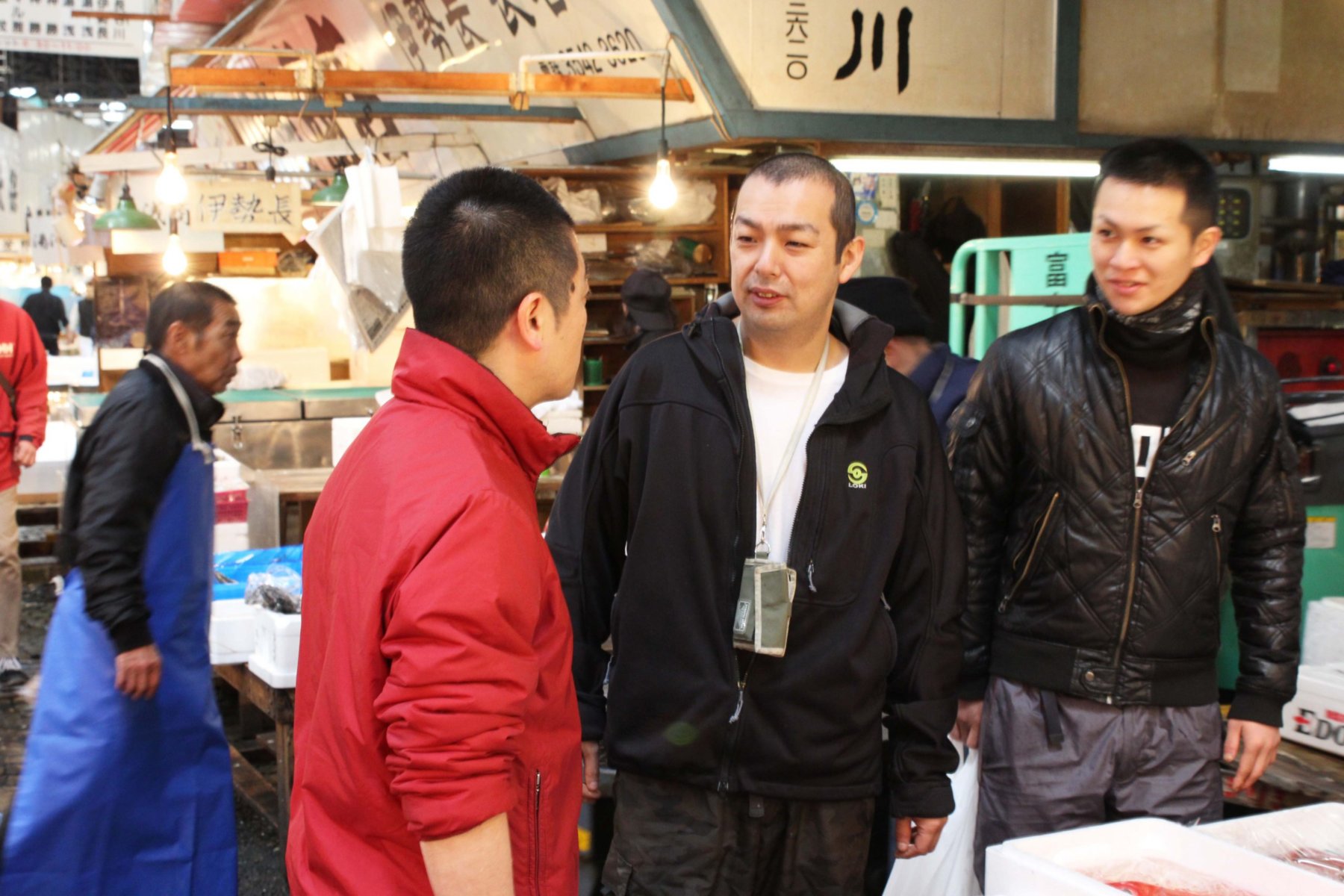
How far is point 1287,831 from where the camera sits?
2.24 meters

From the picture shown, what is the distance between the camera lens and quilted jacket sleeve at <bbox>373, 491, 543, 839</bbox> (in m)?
1.50

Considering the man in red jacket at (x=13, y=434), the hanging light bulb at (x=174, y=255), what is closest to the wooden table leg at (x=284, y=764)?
the man in red jacket at (x=13, y=434)

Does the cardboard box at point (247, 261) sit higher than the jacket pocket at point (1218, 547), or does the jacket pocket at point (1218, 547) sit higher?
the cardboard box at point (247, 261)

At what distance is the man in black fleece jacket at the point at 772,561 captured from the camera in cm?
248

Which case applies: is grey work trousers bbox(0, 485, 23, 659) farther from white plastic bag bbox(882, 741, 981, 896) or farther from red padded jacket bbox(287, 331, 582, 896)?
red padded jacket bbox(287, 331, 582, 896)

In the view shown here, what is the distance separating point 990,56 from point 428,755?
7.45 meters

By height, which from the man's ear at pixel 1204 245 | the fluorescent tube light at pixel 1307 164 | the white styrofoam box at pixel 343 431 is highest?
the fluorescent tube light at pixel 1307 164

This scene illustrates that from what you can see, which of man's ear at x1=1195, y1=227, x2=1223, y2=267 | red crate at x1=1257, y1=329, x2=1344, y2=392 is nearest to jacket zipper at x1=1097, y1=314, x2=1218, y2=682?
man's ear at x1=1195, y1=227, x2=1223, y2=267

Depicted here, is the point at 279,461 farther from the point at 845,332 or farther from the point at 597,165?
the point at 845,332

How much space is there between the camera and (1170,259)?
2.61 metres

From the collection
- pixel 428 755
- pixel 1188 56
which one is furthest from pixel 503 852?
pixel 1188 56

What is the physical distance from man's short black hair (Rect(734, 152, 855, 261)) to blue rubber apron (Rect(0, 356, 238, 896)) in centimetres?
200

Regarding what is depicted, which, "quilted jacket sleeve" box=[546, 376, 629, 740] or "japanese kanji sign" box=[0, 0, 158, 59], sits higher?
"japanese kanji sign" box=[0, 0, 158, 59]

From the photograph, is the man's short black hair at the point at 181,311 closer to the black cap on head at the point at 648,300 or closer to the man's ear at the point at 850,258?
the man's ear at the point at 850,258
